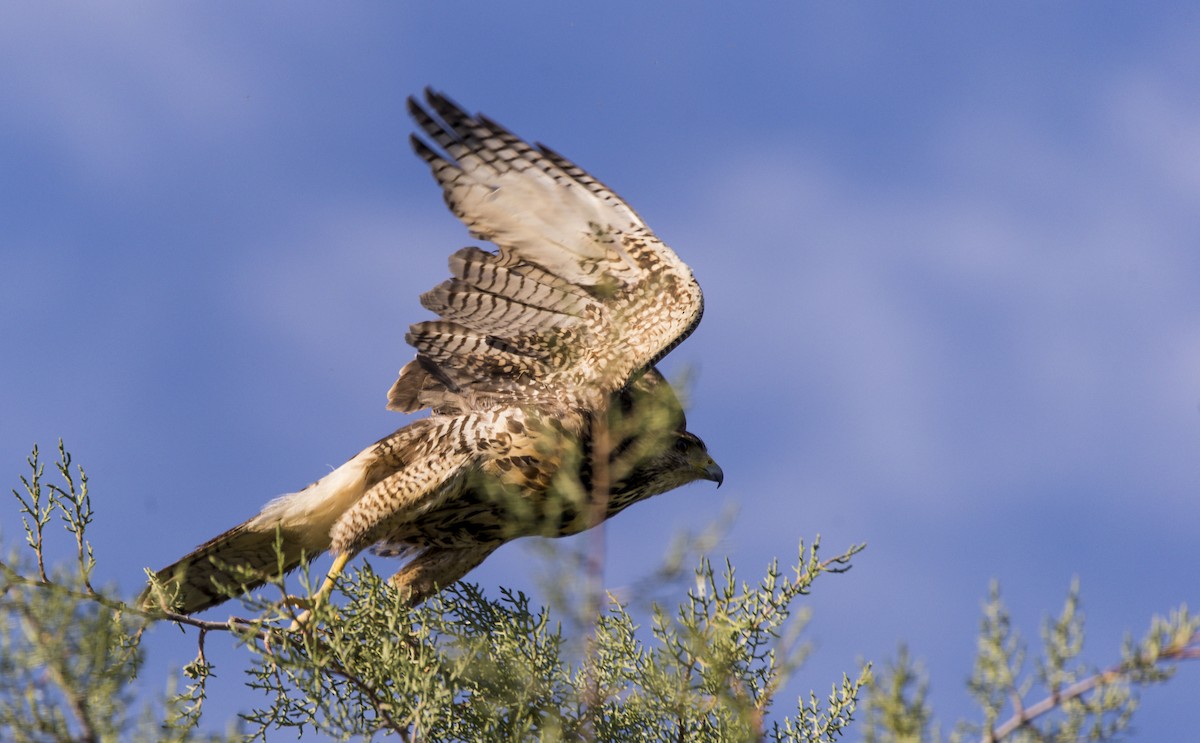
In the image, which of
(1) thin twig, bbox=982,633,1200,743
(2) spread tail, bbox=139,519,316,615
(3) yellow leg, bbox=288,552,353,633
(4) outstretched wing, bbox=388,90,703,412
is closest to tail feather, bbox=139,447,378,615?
(2) spread tail, bbox=139,519,316,615

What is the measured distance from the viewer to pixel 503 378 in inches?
239

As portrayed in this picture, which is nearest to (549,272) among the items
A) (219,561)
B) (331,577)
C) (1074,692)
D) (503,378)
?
(503,378)

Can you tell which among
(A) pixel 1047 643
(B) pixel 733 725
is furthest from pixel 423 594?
(A) pixel 1047 643

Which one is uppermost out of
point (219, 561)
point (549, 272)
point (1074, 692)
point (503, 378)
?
point (549, 272)

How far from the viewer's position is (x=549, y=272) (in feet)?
19.3

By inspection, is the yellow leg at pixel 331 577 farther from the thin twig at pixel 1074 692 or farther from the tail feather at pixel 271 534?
the thin twig at pixel 1074 692

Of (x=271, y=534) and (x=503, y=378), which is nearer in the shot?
(x=271, y=534)

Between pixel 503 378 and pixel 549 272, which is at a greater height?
pixel 549 272

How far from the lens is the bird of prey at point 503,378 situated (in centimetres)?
555

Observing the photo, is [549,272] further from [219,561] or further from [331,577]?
[219,561]

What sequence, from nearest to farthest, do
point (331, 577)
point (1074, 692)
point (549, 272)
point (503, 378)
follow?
1. point (1074, 692)
2. point (331, 577)
3. point (549, 272)
4. point (503, 378)

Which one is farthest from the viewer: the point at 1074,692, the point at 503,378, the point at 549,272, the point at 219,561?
the point at 503,378

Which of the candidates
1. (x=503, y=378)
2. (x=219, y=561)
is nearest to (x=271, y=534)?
(x=219, y=561)

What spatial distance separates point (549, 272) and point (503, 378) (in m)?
0.59
